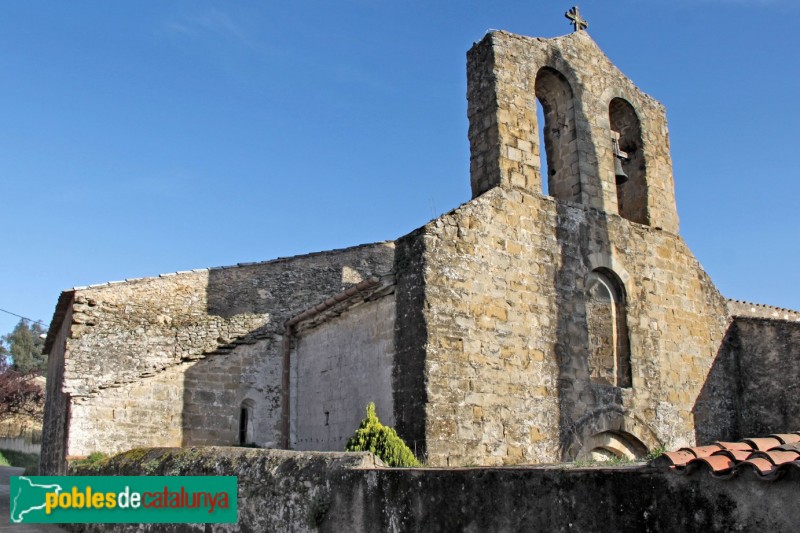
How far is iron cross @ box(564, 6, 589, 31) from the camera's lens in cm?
1255

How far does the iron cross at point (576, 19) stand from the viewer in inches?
494

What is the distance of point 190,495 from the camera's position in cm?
796

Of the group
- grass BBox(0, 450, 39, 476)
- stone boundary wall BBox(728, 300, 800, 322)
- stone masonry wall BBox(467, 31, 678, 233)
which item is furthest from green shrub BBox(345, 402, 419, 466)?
grass BBox(0, 450, 39, 476)

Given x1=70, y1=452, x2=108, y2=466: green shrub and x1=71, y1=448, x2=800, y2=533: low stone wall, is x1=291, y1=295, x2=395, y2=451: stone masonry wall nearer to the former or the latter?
x1=71, y1=448, x2=800, y2=533: low stone wall

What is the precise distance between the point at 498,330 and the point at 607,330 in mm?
2137

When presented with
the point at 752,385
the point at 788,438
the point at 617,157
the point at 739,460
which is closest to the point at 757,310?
the point at 752,385

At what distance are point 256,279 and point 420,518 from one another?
9828 millimetres

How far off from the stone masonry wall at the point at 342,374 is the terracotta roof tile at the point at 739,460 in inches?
223

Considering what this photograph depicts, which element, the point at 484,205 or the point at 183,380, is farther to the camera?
the point at 183,380

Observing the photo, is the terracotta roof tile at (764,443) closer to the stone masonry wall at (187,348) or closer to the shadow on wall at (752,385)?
the shadow on wall at (752,385)

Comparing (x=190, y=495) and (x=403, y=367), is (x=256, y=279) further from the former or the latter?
(x=190, y=495)

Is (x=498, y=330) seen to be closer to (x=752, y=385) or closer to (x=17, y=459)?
(x=752, y=385)

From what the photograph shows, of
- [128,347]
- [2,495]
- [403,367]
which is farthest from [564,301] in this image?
[2,495]

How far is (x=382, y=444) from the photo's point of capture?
8.22 m
